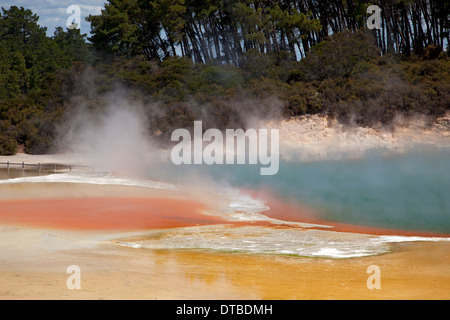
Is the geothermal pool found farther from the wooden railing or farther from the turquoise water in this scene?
the wooden railing

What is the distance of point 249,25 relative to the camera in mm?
46312

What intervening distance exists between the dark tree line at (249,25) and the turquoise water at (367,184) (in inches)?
591

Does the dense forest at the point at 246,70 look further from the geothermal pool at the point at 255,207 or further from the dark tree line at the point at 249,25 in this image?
the geothermal pool at the point at 255,207

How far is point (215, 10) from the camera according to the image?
49.7 metres

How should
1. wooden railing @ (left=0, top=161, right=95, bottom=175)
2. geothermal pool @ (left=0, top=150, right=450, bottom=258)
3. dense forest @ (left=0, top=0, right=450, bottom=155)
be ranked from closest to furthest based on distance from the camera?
geothermal pool @ (left=0, top=150, right=450, bottom=258), wooden railing @ (left=0, top=161, right=95, bottom=175), dense forest @ (left=0, top=0, right=450, bottom=155)

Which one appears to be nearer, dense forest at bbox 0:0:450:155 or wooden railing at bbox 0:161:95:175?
wooden railing at bbox 0:161:95:175

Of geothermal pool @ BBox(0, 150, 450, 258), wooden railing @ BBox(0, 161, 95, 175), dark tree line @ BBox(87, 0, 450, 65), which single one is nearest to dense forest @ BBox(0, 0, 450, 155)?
dark tree line @ BBox(87, 0, 450, 65)

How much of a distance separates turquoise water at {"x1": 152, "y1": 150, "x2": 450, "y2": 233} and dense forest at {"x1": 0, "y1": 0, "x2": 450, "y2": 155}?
657 centimetres

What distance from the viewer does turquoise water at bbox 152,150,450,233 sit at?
17.4 m

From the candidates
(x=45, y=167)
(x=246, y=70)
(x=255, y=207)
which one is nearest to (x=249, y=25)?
(x=246, y=70)

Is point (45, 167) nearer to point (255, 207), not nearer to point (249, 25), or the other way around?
point (255, 207)

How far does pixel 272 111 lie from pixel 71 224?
25379 millimetres

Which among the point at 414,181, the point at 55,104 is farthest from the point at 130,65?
the point at 414,181

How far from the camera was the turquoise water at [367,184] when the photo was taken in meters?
17.4
